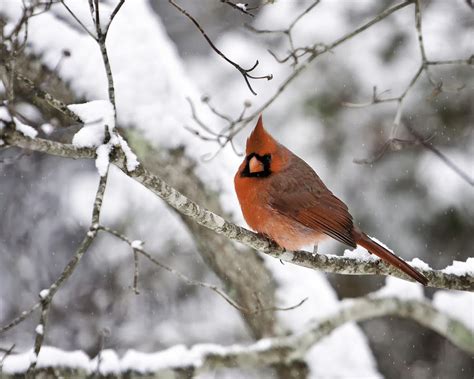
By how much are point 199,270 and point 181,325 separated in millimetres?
708

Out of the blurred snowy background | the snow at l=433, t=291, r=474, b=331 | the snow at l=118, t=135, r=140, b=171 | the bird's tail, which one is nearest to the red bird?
the bird's tail

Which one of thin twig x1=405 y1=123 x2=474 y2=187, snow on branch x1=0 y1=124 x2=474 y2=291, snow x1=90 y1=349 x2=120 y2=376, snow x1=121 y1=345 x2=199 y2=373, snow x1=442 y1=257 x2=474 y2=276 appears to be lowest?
snow x1=90 y1=349 x2=120 y2=376

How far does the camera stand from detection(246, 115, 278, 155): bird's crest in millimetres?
4156

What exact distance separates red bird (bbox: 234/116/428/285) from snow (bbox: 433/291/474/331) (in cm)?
154

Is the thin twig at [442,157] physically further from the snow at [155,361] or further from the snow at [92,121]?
the snow at [155,361]

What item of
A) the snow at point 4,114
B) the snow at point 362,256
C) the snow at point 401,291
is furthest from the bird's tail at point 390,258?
the snow at point 4,114

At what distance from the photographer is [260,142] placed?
421 centimetres

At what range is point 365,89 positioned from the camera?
27.3ft

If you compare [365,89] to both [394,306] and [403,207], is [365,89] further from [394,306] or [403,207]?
[394,306]

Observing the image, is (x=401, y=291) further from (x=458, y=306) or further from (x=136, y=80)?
(x=136, y=80)

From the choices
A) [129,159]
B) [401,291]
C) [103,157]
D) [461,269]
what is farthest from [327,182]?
[103,157]

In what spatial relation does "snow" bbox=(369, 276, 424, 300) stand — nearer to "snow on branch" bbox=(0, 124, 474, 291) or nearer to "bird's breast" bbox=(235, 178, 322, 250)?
"bird's breast" bbox=(235, 178, 322, 250)

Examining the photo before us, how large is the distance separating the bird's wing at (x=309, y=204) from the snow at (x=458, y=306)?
1.54 m

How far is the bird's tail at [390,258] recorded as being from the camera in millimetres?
3633
